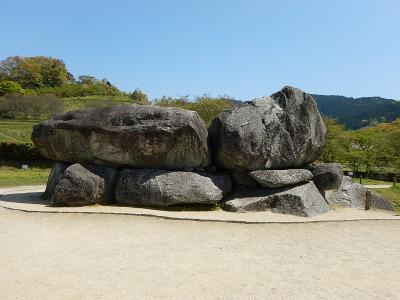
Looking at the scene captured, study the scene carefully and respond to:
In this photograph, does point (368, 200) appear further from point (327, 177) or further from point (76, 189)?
point (76, 189)

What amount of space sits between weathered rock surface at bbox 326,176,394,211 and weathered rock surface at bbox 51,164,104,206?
9253 mm

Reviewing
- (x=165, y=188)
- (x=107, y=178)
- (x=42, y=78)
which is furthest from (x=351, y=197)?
(x=42, y=78)

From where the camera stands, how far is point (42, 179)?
25.8 metres

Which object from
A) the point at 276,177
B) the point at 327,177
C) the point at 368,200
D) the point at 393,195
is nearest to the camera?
the point at 276,177

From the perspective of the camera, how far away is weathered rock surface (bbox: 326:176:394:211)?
16453 mm

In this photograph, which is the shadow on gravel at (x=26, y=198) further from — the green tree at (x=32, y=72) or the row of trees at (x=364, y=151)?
the green tree at (x=32, y=72)

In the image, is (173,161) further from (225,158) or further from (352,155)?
(352,155)

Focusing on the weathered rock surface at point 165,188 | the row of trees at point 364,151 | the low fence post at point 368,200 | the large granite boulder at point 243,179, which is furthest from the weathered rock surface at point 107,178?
the row of trees at point 364,151

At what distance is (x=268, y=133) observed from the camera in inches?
608

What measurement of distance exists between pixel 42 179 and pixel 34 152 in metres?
9.10

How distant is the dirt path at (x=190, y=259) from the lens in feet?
22.4

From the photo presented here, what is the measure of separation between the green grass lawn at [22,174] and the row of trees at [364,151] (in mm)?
25474

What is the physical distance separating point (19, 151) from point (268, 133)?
83.7 ft

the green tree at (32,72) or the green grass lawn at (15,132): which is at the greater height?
the green tree at (32,72)
